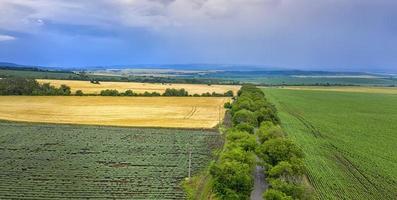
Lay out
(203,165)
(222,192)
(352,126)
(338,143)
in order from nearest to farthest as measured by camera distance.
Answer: (222,192)
(203,165)
(338,143)
(352,126)

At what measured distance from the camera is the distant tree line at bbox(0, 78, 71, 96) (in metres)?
110

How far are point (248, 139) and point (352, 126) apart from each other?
37721 mm

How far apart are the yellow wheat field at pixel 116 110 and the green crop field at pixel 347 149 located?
1657cm

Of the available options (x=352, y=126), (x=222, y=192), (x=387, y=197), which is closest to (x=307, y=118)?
(x=352, y=126)

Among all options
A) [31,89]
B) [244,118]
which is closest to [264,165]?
[244,118]

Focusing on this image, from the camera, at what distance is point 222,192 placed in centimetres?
3559

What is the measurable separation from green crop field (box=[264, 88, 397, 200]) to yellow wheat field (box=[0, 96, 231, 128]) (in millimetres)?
16570

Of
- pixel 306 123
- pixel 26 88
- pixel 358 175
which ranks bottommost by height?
pixel 306 123

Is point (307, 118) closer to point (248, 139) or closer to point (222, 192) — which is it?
point (248, 139)

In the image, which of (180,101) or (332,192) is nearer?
(332,192)

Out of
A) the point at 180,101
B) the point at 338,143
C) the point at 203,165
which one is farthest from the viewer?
the point at 180,101

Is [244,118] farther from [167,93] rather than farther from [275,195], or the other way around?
[167,93]

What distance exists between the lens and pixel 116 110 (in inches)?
3588

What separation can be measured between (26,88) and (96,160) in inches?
2798
